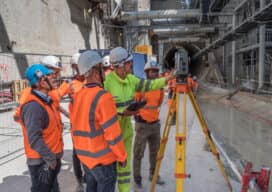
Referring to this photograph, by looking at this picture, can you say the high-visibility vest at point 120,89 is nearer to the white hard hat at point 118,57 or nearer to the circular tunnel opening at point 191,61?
the white hard hat at point 118,57

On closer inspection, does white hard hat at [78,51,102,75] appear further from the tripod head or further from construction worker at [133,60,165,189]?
construction worker at [133,60,165,189]

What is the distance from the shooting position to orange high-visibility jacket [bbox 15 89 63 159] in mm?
2121

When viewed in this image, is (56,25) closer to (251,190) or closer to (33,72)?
(33,72)

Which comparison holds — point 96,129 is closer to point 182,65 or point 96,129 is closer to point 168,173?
point 182,65

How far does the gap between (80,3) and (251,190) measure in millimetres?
15185

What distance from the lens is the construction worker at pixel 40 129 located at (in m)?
2.04

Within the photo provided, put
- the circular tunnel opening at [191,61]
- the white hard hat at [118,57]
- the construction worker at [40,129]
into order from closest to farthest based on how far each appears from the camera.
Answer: the construction worker at [40,129] → the white hard hat at [118,57] → the circular tunnel opening at [191,61]

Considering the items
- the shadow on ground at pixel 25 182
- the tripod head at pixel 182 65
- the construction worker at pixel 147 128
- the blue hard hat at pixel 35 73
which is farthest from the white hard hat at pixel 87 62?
the shadow on ground at pixel 25 182

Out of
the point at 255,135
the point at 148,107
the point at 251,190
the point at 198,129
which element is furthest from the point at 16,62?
the point at 251,190

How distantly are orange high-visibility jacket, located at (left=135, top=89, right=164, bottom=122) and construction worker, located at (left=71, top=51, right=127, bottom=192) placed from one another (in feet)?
4.13

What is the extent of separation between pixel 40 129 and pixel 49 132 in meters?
0.15

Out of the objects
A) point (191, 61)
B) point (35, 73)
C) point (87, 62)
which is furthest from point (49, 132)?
point (191, 61)

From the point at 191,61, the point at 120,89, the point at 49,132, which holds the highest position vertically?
the point at 191,61

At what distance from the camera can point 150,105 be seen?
3.27 meters
